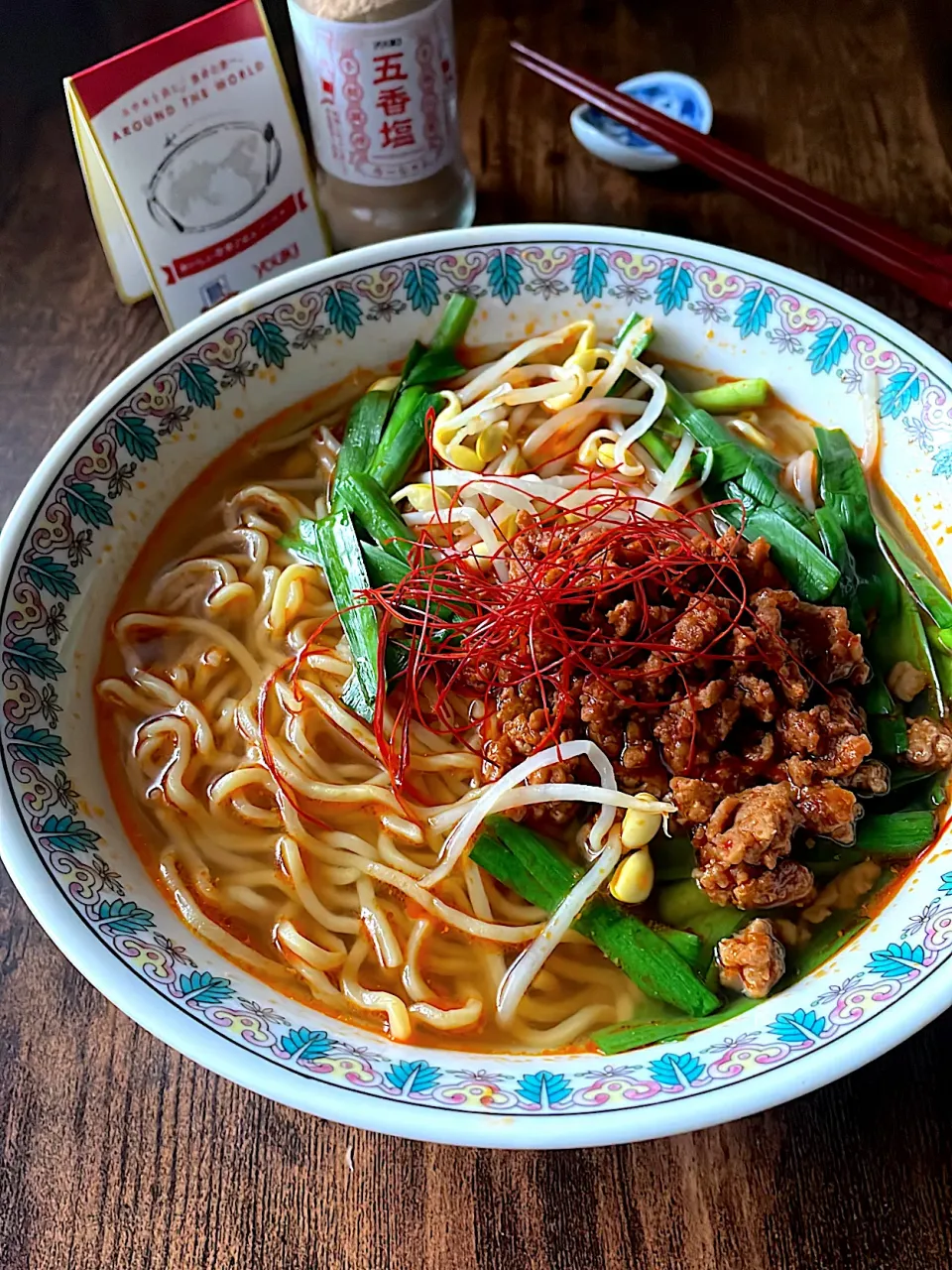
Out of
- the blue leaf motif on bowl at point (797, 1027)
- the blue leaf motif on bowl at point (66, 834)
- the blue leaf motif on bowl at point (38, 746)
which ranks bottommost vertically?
the blue leaf motif on bowl at point (797, 1027)

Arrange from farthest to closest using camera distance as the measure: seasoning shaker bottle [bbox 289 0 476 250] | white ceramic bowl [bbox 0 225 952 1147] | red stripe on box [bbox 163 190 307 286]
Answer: red stripe on box [bbox 163 190 307 286]
seasoning shaker bottle [bbox 289 0 476 250]
white ceramic bowl [bbox 0 225 952 1147]

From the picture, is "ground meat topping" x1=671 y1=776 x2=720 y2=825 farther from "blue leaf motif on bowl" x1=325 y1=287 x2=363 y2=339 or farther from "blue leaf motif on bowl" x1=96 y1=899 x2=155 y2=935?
"blue leaf motif on bowl" x1=325 y1=287 x2=363 y2=339

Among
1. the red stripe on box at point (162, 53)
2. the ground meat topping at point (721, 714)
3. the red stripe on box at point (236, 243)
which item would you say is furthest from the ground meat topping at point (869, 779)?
the red stripe on box at point (162, 53)

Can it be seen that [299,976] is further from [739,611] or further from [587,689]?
[739,611]

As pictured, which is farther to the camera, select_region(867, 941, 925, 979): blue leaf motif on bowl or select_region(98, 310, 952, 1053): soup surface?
select_region(98, 310, 952, 1053): soup surface

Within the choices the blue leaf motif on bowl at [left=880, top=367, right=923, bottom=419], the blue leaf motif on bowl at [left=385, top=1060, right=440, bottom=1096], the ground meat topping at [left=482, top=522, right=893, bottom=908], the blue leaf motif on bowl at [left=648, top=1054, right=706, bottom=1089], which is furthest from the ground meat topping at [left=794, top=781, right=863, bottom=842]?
the blue leaf motif on bowl at [left=880, top=367, right=923, bottom=419]

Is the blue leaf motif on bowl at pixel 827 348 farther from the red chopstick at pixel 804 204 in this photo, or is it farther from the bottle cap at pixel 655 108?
the bottle cap at pixel 655 108
